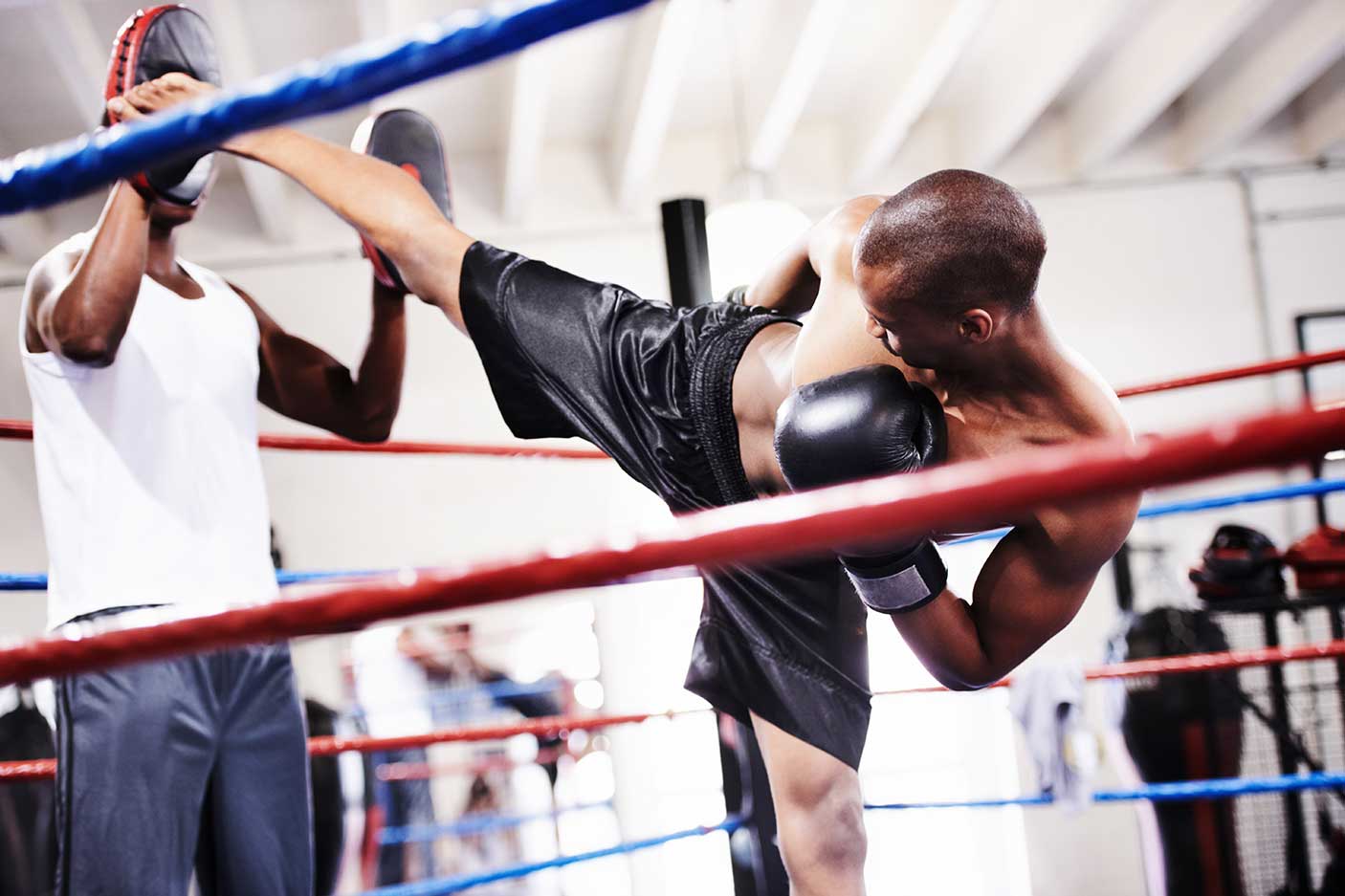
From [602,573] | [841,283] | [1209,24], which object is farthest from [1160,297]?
[602,573]

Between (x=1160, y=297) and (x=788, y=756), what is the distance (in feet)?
15.9

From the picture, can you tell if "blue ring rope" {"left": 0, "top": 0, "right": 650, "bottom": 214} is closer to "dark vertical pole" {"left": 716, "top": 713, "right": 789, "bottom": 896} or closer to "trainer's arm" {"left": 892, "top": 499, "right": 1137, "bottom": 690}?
"trainer's arm" {"left": 892, "top": 499, "right": 1137, "bottom": 690}

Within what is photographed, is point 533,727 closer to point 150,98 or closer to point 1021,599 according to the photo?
point 1021,599

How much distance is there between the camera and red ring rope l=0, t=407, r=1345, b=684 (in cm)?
45

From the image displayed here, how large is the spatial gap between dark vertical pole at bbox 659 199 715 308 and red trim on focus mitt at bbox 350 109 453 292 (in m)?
→ 0.40

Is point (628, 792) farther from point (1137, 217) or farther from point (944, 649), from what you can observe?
point (944, 649)

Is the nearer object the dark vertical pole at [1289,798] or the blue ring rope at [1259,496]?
the blue ring rope at [1259,496]

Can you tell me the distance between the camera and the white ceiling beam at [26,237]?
487cm

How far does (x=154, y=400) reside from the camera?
51.9 inches

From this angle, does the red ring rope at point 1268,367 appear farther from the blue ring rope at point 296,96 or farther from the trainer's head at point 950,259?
the blue ring rope at point 296,96

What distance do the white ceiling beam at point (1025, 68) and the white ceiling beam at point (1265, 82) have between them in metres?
0.77

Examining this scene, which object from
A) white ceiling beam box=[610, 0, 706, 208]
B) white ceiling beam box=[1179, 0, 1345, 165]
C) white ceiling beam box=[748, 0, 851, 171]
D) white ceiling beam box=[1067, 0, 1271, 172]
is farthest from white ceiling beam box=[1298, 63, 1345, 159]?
white ceiling beam box=[610, 0, 706, 208]

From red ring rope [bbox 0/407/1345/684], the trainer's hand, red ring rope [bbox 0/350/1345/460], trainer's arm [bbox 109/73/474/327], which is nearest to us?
red ring rope [bbox 0/407/1345/684]

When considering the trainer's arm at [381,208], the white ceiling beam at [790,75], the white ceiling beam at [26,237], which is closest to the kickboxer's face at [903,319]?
the trainer's arm at [381,208]
